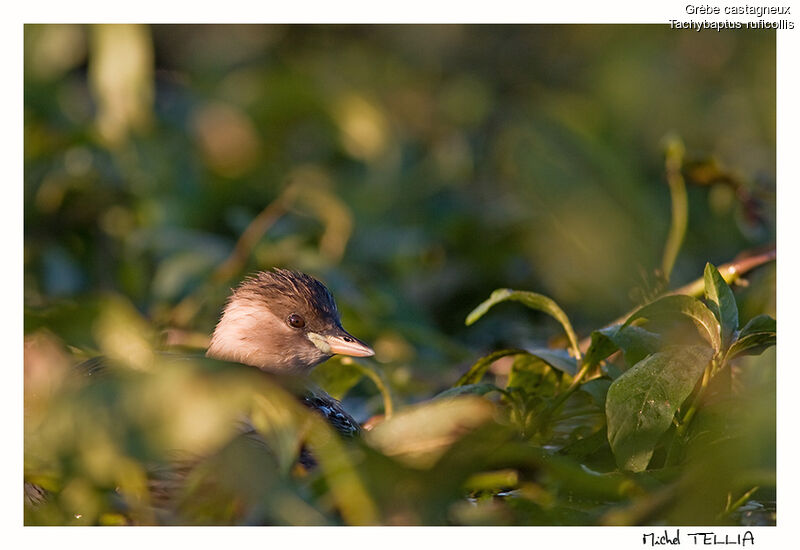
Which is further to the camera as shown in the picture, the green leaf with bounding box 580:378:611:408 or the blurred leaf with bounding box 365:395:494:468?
the green leaf with bounding box 580:378:611:408

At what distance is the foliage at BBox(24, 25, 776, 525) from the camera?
78.0 inches

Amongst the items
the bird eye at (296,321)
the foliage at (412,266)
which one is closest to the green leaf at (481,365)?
the foliage at (412,266)

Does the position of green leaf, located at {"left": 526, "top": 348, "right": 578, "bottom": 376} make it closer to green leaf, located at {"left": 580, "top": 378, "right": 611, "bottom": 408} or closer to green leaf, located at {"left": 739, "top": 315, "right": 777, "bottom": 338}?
green leaf, located at {"left": 580, "top": 378, "right": 611, "bottom": 408}

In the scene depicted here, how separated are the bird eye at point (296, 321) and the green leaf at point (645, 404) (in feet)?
5.07

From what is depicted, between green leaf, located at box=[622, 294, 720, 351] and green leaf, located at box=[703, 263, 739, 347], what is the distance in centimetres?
2

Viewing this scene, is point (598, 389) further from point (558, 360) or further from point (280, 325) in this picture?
point (280, 325)

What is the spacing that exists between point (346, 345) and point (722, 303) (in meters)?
1.39

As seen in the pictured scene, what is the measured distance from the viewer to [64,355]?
308 cm

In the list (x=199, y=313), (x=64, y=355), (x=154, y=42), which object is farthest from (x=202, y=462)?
(x=154, y=42)

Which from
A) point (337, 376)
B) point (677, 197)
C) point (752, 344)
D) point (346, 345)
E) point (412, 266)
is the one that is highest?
point (412, 266)

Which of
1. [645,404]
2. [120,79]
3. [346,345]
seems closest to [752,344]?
[645,404]

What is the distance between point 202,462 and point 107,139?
352cm

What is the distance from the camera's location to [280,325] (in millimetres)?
3826

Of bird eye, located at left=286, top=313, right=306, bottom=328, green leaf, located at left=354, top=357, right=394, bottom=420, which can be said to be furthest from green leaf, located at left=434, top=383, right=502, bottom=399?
bird eye, located at left=286, top=313, right=306, bottom=328
